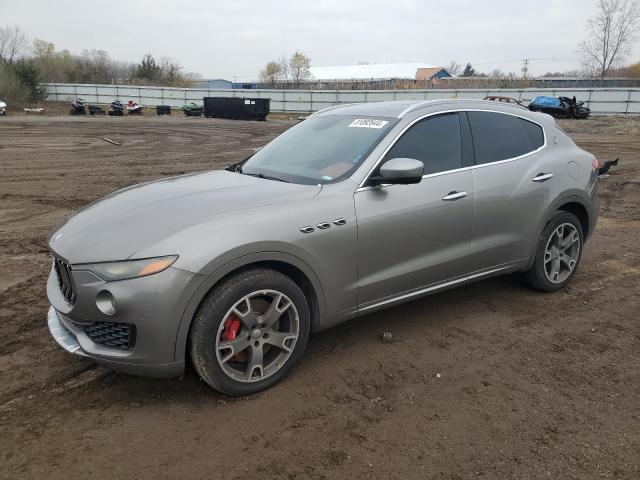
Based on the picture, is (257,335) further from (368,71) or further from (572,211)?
(368,71)

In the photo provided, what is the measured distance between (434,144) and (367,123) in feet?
1.78

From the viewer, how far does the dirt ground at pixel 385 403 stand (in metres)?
2.52

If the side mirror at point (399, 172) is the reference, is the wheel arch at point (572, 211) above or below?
below

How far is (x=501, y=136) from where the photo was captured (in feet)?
14.2

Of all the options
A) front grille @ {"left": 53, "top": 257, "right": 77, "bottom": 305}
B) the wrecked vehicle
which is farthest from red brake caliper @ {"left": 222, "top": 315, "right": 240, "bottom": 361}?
the wrecked vehicle

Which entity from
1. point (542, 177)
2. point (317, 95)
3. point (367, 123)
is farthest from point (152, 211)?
point (317, 95)

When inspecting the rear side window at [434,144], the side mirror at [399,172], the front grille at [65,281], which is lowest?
the front grille at [65,281]

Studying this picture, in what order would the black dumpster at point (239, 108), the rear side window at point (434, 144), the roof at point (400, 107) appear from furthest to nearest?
the black dumpster at point (239, 108) < the roof at point (400, 107) < the rear side window at point (434, 144)

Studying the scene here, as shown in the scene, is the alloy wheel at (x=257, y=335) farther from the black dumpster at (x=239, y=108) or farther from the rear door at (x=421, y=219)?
the black dumpster at (x=239, y=108)

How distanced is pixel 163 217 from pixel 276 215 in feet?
2.18

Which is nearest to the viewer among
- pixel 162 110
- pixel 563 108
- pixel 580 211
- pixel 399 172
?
pixel 399 172

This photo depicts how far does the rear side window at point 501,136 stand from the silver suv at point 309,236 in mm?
14

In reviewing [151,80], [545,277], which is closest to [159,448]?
[545,277]

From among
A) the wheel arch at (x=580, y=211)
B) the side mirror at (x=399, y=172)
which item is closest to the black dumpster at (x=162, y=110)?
the wheel arch at (x=580, y=211)
